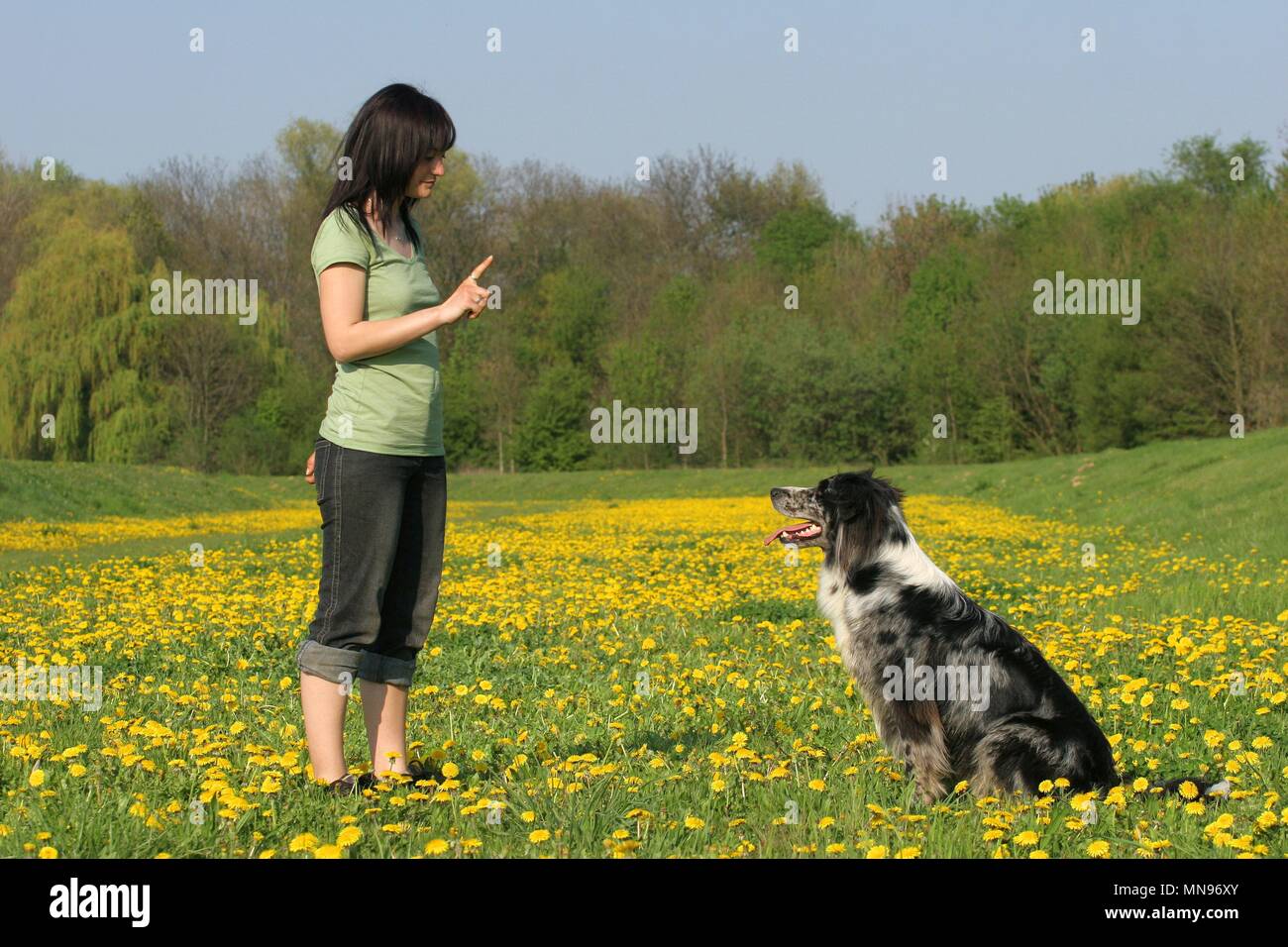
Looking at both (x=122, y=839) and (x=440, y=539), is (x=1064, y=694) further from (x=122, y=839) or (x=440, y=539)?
(x=122, y=839)

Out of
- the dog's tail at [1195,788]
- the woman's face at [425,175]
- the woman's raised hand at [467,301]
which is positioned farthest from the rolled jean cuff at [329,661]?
the dog's tail at [1195,788]

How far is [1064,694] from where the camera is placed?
4.71 meters

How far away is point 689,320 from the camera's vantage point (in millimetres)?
54969

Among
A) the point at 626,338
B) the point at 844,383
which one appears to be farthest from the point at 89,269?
the point at 844,383

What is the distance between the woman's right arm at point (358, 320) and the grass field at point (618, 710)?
1.53 m

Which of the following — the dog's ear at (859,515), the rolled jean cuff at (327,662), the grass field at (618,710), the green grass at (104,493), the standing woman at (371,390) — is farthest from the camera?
the green grass at (104,493)

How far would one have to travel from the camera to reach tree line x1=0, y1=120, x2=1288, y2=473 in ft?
133

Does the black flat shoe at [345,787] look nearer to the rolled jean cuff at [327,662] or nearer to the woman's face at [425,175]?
the rolled jean cuff at [327,662]

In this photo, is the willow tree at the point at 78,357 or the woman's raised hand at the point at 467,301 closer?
the woman's raised hand at the point at 467,301

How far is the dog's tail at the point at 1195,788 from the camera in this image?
14.4ft

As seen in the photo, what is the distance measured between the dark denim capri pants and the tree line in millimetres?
33367

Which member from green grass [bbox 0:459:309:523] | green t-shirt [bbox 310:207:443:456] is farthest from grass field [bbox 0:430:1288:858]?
green grass [bbox 0:459:309:523]

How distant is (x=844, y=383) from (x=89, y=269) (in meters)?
27.7

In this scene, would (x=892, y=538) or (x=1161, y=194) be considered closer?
(x=892, y=538)
